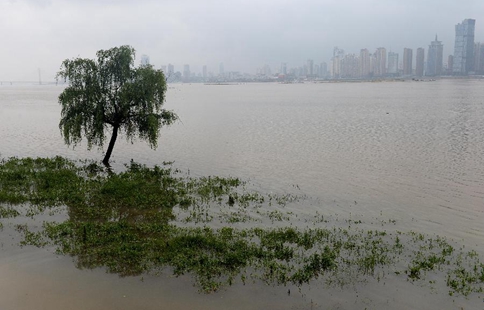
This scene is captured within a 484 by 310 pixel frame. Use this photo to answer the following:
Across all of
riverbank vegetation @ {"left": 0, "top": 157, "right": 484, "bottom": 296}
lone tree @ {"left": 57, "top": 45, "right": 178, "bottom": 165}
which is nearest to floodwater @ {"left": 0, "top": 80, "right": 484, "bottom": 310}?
riverbank vegetation @ {"left": 0, "top": 157, "right": 484, "bottom": 296}

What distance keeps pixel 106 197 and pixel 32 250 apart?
6551 mm

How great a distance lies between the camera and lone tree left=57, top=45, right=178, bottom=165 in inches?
1186

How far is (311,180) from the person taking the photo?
27.9 m

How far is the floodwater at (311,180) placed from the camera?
12406mm

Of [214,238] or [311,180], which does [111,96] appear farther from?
[214,238]

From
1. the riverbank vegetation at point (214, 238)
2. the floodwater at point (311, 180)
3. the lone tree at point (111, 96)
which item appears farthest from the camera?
the lone tree at point (111, 96)

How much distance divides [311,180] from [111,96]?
51.1ft

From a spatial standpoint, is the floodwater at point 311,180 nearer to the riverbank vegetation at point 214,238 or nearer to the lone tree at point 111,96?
the riverbank vegetation at point 214,238

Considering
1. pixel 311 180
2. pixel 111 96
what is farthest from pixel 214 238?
pixel 111 96

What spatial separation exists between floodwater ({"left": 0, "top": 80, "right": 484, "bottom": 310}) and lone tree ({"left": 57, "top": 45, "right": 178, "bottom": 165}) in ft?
11.7

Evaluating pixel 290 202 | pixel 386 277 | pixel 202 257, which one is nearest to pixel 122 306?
pixel 202 257

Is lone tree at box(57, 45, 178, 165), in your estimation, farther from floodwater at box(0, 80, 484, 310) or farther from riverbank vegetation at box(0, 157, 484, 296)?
riverbank vegetation at box(0, 157, 484, 296)

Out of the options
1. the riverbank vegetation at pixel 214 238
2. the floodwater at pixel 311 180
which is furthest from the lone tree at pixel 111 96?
the riverbank vegetation at pixel 214 238

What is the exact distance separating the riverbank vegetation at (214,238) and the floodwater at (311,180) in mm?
670
